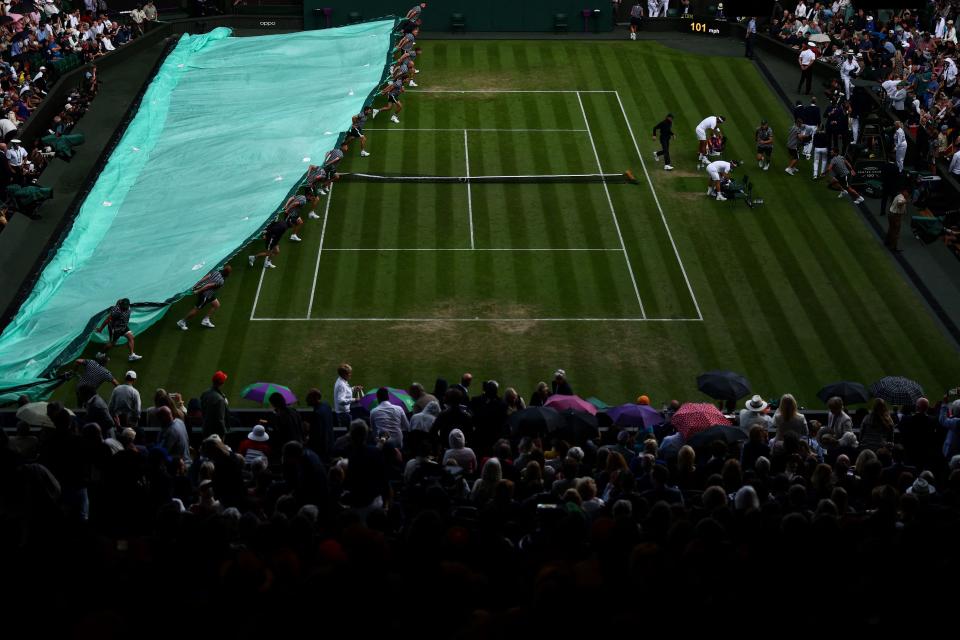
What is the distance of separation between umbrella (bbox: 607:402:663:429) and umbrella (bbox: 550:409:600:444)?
1.41m

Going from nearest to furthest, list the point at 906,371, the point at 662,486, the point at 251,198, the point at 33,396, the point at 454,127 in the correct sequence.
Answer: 1. the point at 662,486
2. the point at 33,396
3. the point at 906,371
4. the point at 251,198
5. the point at 454,127

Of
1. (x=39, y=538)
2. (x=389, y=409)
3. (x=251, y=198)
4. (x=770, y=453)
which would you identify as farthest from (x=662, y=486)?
(x=251, y=198)

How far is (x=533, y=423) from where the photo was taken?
738 inches

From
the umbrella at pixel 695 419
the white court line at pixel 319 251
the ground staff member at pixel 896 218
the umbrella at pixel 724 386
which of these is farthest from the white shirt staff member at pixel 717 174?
the umbrella at pixel 695 419

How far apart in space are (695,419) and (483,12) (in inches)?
1249

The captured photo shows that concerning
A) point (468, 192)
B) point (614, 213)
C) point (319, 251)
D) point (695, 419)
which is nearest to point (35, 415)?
point (695, 419)

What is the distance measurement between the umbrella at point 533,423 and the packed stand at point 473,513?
0.10ft

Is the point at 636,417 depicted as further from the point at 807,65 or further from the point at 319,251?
the point at 807,65

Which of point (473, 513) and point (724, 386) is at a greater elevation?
point (473, 513)

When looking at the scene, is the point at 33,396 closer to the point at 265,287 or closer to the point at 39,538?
the point at 265,287

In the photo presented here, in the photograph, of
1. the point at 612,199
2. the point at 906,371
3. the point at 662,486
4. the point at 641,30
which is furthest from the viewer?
the point at 641,30

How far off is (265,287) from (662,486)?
17.0 metres

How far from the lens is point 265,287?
30109 millimetres

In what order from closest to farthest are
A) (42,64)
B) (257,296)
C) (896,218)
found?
1. (257,296)
2. (896,218)
3. (42,64)
